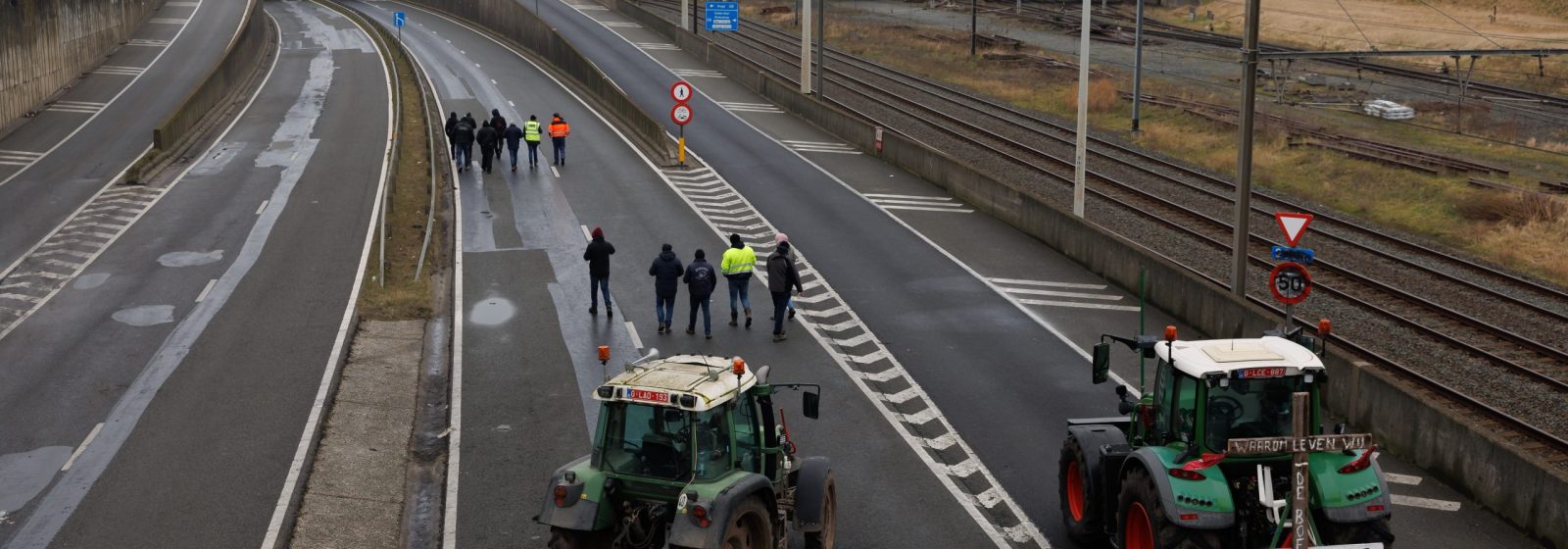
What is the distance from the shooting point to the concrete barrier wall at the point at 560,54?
41.7 m

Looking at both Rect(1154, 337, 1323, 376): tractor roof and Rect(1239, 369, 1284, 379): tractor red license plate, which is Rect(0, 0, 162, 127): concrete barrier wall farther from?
Rect(1239, 369, 1284, 379): tractor red license plate

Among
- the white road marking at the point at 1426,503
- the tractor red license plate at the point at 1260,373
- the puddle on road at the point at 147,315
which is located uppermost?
Answer: the tractor red license plate at the point at 1260,373

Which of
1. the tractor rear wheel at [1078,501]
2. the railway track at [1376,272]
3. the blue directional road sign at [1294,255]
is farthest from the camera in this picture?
the railway track at [1376,272]

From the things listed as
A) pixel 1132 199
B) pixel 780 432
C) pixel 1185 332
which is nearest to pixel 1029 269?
pixel 1185 332

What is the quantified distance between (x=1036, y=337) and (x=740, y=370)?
11803mm

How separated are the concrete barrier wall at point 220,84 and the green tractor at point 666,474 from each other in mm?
32167

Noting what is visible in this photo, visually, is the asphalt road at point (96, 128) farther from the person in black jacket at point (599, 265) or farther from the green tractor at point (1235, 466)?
the green tractor at point (1235, 466)

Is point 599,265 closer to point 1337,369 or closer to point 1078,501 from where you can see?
point 1078,501

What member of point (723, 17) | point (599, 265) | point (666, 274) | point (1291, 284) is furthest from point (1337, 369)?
point (723, 17)

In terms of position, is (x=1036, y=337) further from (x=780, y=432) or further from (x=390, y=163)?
(x=390, y=163)

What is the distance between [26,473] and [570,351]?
772 centimetres

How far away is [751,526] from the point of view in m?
11.1

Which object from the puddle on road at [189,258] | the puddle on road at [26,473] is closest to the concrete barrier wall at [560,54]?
the puddle on road at [189,258]

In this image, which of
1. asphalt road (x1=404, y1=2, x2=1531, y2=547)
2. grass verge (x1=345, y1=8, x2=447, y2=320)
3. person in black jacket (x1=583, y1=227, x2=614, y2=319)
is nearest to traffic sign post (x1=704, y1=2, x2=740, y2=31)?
asphalt road (x1=404, y1=2, x2=1531, y2=547)
